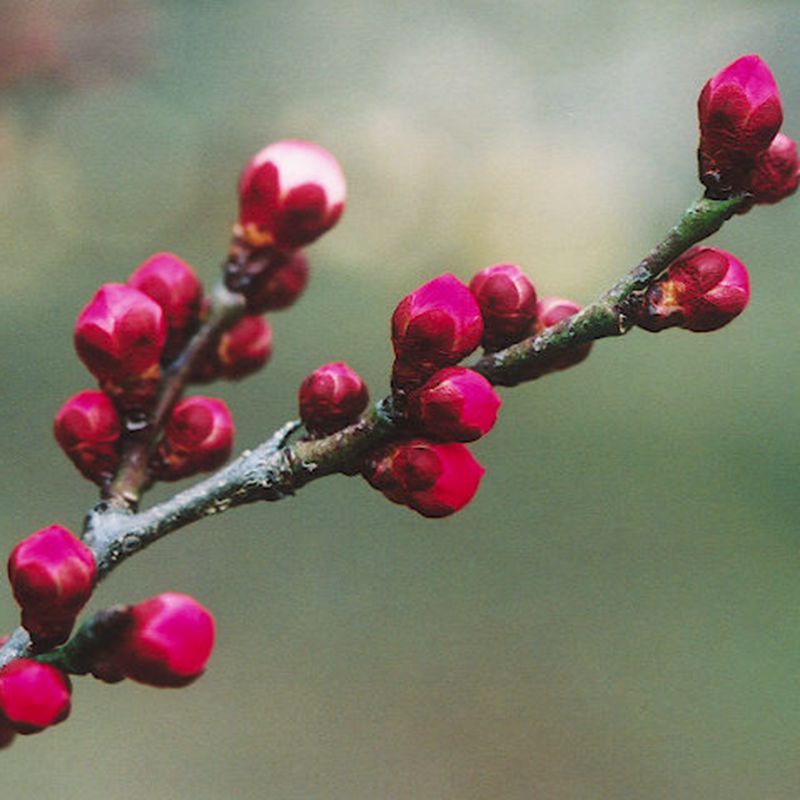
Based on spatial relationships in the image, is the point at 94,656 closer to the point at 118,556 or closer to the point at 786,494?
the point at 118,556

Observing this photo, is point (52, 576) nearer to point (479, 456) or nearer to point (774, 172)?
point (774, 172)

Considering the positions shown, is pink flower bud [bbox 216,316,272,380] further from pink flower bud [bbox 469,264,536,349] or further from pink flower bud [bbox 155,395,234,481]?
pink flower bud [bbox 469,264,536,349]

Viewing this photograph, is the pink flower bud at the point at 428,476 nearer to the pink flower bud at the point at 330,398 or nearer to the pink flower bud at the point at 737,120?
the pink flower bud at the point at 330,398

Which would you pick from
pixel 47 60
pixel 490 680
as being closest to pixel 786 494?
pixel 490 680

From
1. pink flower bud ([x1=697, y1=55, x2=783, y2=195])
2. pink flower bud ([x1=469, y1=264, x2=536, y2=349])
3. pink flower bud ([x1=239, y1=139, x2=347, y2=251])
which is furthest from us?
pink flower bud ([x1=239, y1=139, x2=347, y2=251])

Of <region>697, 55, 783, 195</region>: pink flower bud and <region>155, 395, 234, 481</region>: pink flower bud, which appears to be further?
<region>155, 395, 234, 481</region>: pink flower bud

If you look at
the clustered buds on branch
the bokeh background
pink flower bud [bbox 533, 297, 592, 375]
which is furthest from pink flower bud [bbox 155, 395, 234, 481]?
the bokeh background

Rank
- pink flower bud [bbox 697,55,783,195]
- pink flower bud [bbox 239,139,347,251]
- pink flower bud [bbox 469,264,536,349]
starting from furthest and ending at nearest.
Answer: pink flower bud [bbox 239,139,347,251]
pink flower bud [bbox 469,264,536,349]
pink flower bud [bbox 697,55,783,195]
